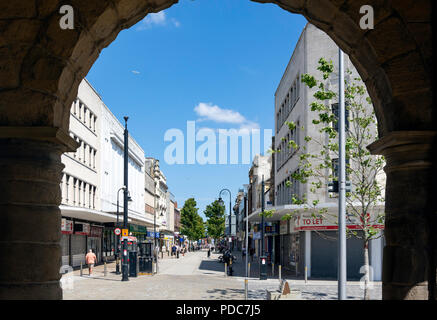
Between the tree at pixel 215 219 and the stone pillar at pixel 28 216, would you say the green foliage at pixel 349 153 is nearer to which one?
the stone pillar at pixel 28 216

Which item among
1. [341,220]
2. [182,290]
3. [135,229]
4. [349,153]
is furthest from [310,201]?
[135,229]

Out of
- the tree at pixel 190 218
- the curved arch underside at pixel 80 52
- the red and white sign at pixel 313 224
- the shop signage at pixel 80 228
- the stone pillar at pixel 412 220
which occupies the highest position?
the curved arch underside at pixel 80 52

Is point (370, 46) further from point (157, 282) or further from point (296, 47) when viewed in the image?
point (296, 47)

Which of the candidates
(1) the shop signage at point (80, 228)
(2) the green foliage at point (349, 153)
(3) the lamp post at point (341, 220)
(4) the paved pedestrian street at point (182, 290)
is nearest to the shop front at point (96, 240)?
(1) the shop signage at point (80, 228)

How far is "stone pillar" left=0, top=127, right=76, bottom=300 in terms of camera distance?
19.5 ft

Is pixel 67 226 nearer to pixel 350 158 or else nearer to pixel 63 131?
pixel 350 158

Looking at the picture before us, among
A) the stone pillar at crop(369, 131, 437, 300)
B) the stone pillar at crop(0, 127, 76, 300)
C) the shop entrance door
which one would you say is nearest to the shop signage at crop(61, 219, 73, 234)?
the shop entrance door

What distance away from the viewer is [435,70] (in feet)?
19.9

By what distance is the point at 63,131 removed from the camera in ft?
20.9

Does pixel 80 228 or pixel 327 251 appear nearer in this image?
pixel 327 251

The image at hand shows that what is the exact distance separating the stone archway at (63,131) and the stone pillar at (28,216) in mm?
12

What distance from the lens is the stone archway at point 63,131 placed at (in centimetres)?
600

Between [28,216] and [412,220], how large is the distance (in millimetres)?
4496

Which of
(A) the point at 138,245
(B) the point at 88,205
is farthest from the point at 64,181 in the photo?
(A) the point at 138,245
